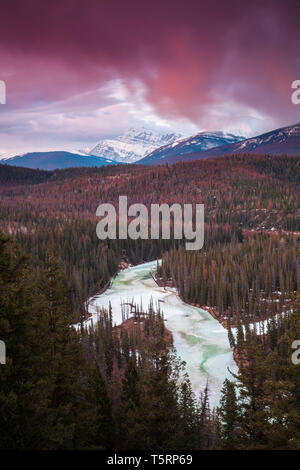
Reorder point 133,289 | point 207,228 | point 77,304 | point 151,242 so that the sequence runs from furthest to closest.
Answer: point 207,228 → point 151,242 → point 133,289 → point 77,304

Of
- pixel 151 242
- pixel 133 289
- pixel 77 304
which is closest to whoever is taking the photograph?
Result: pixel 77 304

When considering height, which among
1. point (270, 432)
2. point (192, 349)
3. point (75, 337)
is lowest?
point (192, 349)

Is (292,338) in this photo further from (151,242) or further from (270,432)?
(151,242)

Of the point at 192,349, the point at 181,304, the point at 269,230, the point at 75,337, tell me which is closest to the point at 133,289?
the point at 181,304

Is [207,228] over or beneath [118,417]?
over

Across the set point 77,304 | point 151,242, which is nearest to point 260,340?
point 77,304

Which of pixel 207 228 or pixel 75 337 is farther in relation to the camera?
pixel 207 228

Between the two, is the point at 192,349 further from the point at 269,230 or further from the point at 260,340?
the point at 269,230
